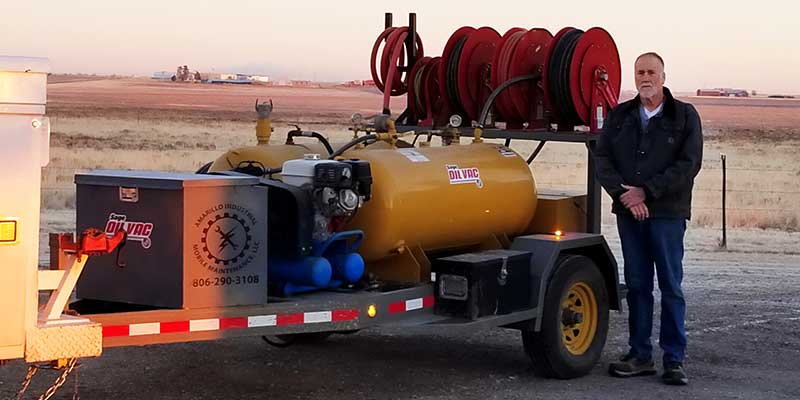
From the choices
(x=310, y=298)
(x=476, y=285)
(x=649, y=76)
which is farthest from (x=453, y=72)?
(x=310, y=298)

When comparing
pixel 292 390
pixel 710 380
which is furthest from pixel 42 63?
pixel 710 380

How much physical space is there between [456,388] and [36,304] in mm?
3247

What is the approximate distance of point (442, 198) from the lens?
800 cm

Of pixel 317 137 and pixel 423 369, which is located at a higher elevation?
pixel 317 137

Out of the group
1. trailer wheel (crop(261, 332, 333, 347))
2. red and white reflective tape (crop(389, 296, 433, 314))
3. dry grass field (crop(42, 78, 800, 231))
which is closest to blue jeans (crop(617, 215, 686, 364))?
red and white reflective tape (crop(389, 296, 433, 314))

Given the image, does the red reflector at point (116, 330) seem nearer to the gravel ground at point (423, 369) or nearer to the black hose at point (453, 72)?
the gravel ground at point (423, 369)

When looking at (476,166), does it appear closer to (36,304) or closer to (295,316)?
(295,316)

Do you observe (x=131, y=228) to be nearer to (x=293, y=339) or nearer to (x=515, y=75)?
(x=293, y=339)

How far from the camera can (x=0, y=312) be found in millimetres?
5484

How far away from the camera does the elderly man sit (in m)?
8.26

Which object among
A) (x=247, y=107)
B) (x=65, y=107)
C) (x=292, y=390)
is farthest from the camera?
(x=247, y=107)

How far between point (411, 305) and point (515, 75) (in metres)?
2.48

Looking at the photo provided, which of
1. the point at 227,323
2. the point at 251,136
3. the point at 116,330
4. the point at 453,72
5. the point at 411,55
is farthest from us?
the point at 251,136

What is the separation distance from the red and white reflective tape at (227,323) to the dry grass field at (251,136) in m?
4.55
